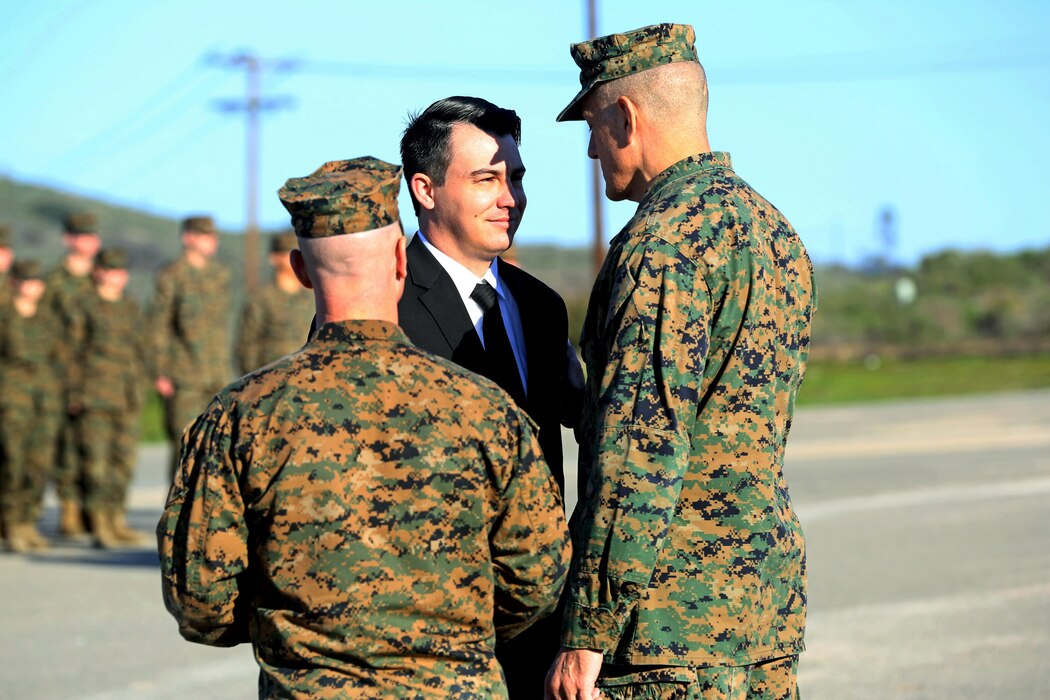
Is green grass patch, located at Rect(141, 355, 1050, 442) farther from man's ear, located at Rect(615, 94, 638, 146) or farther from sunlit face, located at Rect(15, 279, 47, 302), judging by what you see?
man's ear, located at Rect(615, 94, 638, 146)

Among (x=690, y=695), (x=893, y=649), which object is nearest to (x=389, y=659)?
(x=690, y=695)

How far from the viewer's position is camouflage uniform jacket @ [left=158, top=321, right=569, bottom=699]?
9.04ft

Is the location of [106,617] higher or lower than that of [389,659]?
lower

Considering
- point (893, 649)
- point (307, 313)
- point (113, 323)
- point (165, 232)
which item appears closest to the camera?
point (893, 649)

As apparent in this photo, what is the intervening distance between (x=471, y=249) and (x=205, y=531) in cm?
144

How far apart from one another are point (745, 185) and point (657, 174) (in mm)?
212

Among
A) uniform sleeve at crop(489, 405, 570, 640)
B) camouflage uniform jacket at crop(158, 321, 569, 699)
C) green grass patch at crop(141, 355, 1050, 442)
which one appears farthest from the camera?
green grass patch at crop(141, 355, 1050, 442)

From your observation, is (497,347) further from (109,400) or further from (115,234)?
(115,234)

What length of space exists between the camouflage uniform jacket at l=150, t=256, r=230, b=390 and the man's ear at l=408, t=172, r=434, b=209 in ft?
22.8

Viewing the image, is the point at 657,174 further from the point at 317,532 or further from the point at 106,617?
the point at 106,617

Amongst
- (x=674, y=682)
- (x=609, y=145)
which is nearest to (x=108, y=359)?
(x=609, y=145)

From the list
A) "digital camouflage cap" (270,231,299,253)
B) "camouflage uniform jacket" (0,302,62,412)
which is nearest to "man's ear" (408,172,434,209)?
"digital camouflage cap" (270,231,299,253)

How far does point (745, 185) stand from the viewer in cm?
344

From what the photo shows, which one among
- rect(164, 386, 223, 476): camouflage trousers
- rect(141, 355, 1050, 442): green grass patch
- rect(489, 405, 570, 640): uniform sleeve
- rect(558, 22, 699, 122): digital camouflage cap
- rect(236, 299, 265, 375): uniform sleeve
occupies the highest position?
rect(558, 22, 699, 122): digital camouflage cap
